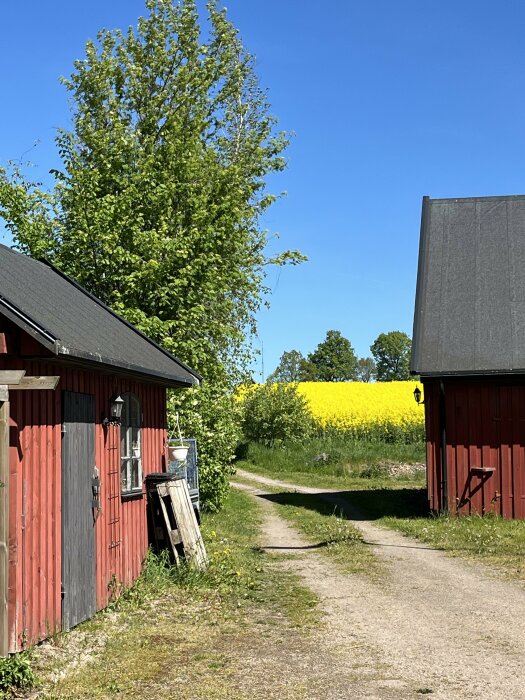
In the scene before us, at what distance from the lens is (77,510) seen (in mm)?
9469

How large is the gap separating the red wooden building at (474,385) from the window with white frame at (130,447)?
8011 mm

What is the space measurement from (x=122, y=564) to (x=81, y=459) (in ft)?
6.94

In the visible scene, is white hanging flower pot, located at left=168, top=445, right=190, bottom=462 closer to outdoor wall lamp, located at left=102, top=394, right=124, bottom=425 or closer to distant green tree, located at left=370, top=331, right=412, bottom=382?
outdoor wall lamp, located at left=102, top=394, right=124, bottom=425

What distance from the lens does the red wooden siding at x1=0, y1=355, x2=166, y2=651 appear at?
7.93 meters

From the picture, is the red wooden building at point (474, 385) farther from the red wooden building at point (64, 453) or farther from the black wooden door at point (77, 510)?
the black wooden door at point (77, 510)

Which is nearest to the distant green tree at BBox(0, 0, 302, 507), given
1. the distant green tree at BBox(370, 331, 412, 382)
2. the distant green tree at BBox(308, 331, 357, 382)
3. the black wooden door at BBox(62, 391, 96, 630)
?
the black wooden door at BBox(62, 391, 96, 630)

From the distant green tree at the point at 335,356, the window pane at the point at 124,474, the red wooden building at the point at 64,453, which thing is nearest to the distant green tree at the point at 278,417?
the red wooden building at the point at 64,453

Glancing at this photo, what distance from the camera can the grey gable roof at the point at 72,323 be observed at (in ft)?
25.9

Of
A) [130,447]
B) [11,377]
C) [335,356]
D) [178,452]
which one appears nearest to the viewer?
[11,377]

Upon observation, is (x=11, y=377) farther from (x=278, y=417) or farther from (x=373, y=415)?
(x=373, y=415)

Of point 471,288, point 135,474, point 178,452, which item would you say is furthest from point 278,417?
point 135,474

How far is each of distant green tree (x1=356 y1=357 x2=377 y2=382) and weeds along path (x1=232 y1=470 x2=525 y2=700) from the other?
109417 mm

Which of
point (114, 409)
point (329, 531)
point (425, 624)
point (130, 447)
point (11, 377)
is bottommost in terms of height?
point (329, 531)

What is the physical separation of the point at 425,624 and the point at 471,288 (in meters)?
12.5
